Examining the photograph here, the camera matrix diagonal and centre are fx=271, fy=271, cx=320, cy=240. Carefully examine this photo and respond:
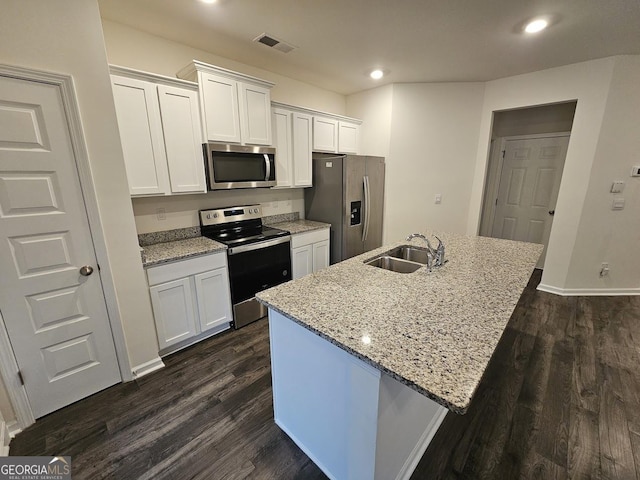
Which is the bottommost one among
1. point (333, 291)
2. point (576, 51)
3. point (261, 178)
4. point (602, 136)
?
point (333, 291)

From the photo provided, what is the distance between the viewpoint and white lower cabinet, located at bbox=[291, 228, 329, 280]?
311 centimetres

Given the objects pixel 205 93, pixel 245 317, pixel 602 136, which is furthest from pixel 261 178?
pixel 602 136

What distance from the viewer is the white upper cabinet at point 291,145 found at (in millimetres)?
3055

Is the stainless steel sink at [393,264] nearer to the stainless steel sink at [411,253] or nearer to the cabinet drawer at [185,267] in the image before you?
the stainless steel sink at [411,253]

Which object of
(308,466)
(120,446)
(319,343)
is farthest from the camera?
(120,446)

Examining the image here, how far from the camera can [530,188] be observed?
13.5ft

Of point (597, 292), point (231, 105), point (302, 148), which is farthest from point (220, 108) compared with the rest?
point (597, 292)

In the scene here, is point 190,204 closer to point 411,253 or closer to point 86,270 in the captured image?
point 86,270

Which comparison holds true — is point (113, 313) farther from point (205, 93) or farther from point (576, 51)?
point (576, 51)

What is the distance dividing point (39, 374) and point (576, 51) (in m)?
5.16

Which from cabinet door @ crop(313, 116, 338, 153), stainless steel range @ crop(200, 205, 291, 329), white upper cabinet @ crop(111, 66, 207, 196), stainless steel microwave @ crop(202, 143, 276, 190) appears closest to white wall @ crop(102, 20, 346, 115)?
white upper cabinet @ crop(111, 66, 207, 196)

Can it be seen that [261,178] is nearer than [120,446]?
No

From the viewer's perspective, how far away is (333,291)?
1.50 m

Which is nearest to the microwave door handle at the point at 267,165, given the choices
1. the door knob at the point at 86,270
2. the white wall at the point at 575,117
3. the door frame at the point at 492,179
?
the door knob at the point at 86,270
